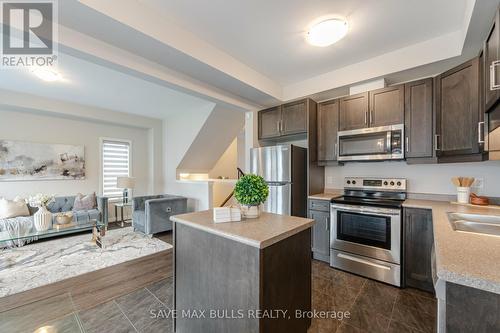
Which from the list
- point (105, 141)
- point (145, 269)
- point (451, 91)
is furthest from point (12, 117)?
point (451, 91)

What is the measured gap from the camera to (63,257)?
10.2ft

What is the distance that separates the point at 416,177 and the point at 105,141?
20.7 ft

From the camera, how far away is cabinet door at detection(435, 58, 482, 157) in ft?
6.72

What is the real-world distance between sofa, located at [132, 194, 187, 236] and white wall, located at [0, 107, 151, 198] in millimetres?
1429

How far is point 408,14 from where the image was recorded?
6.51 ft

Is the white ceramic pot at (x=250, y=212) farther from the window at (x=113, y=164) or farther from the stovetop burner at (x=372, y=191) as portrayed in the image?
the window at (x=113, y=164)

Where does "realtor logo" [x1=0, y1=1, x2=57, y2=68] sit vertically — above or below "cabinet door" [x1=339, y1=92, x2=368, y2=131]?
above

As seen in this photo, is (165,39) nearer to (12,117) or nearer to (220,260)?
(220,260)

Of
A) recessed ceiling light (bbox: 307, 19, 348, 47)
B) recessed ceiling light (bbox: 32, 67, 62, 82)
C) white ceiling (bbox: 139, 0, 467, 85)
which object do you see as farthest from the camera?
recessed ceiling light (bbox: 32, 67, 62, 82)

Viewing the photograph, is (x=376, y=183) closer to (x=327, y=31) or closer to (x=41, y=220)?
(x=327, y=31)

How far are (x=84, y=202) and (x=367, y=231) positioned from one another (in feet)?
17.0

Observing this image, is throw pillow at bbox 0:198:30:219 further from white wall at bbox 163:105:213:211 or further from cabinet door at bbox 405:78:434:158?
cabinet door at bbox 405:78:434:158

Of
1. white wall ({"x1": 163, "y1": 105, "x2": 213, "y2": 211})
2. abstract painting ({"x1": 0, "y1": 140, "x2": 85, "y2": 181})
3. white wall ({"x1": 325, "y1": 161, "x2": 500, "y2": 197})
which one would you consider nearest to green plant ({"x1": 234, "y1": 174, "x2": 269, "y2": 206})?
white wall ({"x1": 325, "y1": 161, "x2": 500, "y2": 197})

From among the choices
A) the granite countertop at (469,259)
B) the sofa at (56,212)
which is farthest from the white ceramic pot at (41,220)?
the granite countertop at (469,259)
